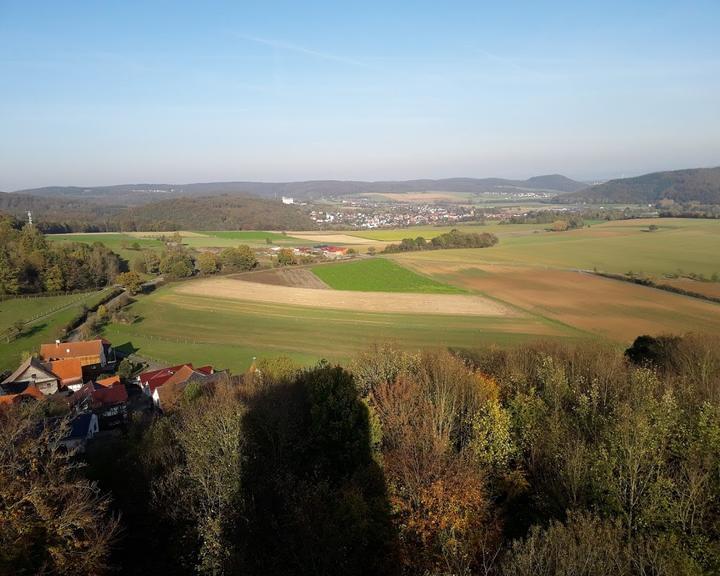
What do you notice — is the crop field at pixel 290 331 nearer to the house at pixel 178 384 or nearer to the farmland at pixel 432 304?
the farmland at pixel 432 304

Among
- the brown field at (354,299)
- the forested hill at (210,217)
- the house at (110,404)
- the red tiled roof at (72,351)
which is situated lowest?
the house at (110,404)

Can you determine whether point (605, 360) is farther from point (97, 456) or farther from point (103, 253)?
point (103, 253)

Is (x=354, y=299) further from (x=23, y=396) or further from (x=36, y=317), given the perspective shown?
(x=23, y=396)

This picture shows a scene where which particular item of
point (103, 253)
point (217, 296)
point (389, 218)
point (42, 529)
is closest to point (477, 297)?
point (217, 296)

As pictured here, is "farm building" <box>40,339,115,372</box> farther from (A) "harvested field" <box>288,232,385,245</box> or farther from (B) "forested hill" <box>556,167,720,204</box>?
(B) "forested hill" <box>556,167,720,204</box>

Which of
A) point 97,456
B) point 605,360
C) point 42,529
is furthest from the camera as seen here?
point 605,360

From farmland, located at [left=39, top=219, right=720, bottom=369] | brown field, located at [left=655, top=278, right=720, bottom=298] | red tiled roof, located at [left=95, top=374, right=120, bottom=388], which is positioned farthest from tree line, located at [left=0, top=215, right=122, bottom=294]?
brown field, located at [left=655, top=278, right=720, bottom=298]

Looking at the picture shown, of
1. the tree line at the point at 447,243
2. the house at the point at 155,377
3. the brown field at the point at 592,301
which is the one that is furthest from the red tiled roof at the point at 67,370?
the tree line at the point at 447,243

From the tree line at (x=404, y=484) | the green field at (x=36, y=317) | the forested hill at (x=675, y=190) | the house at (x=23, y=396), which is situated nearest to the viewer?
the tree line at (x=404, y=484)
